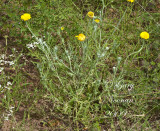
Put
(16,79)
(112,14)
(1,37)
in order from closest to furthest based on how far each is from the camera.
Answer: (16,79), (1,37), (112,14)

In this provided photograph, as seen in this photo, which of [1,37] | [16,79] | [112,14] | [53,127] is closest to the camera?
[53,127]

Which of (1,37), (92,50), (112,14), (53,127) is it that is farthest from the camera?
(112,14)

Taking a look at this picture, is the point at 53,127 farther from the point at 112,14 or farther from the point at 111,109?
the point at 112,14

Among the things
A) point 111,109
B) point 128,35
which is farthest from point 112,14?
point 111,109

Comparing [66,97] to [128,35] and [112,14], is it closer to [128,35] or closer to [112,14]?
[128,35]

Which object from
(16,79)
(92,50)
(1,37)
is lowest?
(16,79)

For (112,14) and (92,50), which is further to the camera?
(112,14)

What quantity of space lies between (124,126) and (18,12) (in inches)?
72.2

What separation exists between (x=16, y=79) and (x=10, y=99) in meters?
0.26

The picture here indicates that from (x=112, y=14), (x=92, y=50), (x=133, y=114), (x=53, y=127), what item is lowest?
(x=53, y=127)

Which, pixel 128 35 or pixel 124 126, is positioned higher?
pixel 128 35

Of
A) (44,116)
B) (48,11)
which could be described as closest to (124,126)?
(44,116)

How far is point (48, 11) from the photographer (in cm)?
237

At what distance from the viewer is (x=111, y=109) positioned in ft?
6.85
